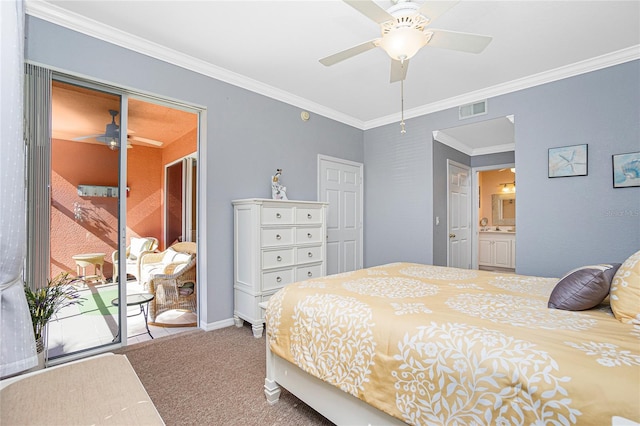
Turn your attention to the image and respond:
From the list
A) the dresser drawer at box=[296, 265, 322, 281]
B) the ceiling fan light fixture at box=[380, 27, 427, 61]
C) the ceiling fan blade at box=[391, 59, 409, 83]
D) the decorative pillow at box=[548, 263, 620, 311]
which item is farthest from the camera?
the dresser drawer at box=[296, 265, 322, 281]

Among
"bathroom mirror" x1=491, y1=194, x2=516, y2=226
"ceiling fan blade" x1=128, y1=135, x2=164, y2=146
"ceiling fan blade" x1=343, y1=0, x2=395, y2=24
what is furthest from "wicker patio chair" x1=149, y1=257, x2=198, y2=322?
"bathroom mirror" x1=491, y1=194, x2=516, y2=226

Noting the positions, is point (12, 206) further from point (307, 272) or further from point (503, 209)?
point (503, 209)

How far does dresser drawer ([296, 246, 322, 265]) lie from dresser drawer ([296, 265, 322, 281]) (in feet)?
0.26

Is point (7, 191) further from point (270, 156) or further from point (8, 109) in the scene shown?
point (270, 156)

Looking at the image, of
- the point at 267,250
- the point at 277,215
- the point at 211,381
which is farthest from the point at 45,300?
the point at 277,215

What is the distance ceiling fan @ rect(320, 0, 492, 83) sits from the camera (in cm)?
172

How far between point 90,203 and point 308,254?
215cm

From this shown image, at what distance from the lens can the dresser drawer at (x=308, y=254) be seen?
135 inches

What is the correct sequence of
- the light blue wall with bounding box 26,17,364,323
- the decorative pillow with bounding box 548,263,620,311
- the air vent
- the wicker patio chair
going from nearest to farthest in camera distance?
1. the decorative pillow with bounding box 548,263,620,311
2. the light blue wall with bounding box 26,17,364,323
3. the wicker patio chair
4. the air vent

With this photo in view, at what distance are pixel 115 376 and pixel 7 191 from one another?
76 centimetres

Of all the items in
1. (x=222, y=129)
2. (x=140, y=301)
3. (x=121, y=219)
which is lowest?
(x=140, y=301)

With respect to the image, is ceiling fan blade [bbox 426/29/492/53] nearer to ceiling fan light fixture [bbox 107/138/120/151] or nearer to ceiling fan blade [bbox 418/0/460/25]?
ceiling fan blade [bbox 418/0/460/25]

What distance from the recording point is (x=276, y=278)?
320cm

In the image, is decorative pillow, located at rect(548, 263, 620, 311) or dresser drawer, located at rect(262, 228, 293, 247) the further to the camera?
dresser drawer, located at rect(262, 228, 293, 247)
